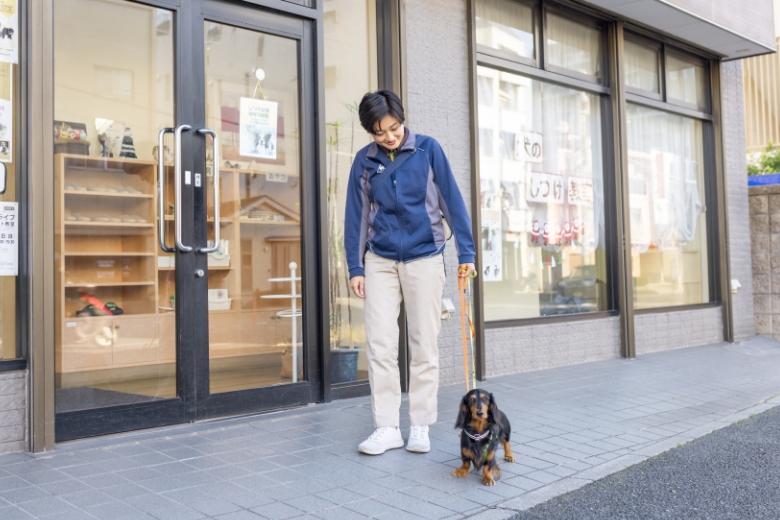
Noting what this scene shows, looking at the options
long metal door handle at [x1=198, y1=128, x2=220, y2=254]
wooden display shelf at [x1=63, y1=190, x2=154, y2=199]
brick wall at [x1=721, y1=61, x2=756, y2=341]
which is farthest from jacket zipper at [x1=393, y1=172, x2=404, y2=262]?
brick wall at [x1=721, y1=61, x2=756, y2=341]

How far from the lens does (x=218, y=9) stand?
498 cm

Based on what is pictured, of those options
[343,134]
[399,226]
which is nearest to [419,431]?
[399,226]

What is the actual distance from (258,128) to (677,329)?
230 inches

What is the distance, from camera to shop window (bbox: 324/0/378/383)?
19.0ft

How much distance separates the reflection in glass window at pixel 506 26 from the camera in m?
7.10

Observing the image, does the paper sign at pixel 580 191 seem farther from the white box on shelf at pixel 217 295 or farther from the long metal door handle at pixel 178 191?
the long metal door handle at pixel 178 191

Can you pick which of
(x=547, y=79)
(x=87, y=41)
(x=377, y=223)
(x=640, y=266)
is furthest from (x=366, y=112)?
(x=640, y=266)

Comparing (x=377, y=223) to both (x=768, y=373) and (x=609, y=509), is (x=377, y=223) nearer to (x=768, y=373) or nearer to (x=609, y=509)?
(x=609, y=509)

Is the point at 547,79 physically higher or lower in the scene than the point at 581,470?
higher

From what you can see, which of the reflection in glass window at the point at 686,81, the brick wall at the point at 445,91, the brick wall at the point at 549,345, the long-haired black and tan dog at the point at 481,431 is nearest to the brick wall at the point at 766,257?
the reflection in glass window at the point at 686,81

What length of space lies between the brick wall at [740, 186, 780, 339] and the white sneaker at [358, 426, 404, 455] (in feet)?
24.5

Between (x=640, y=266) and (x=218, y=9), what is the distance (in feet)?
19.4

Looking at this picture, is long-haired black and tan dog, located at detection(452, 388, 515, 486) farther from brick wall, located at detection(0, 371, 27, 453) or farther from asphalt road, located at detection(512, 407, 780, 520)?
brick wall, located at detection(0, 371, 27, 453)

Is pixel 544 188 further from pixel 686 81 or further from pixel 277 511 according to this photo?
pixel 277 511
